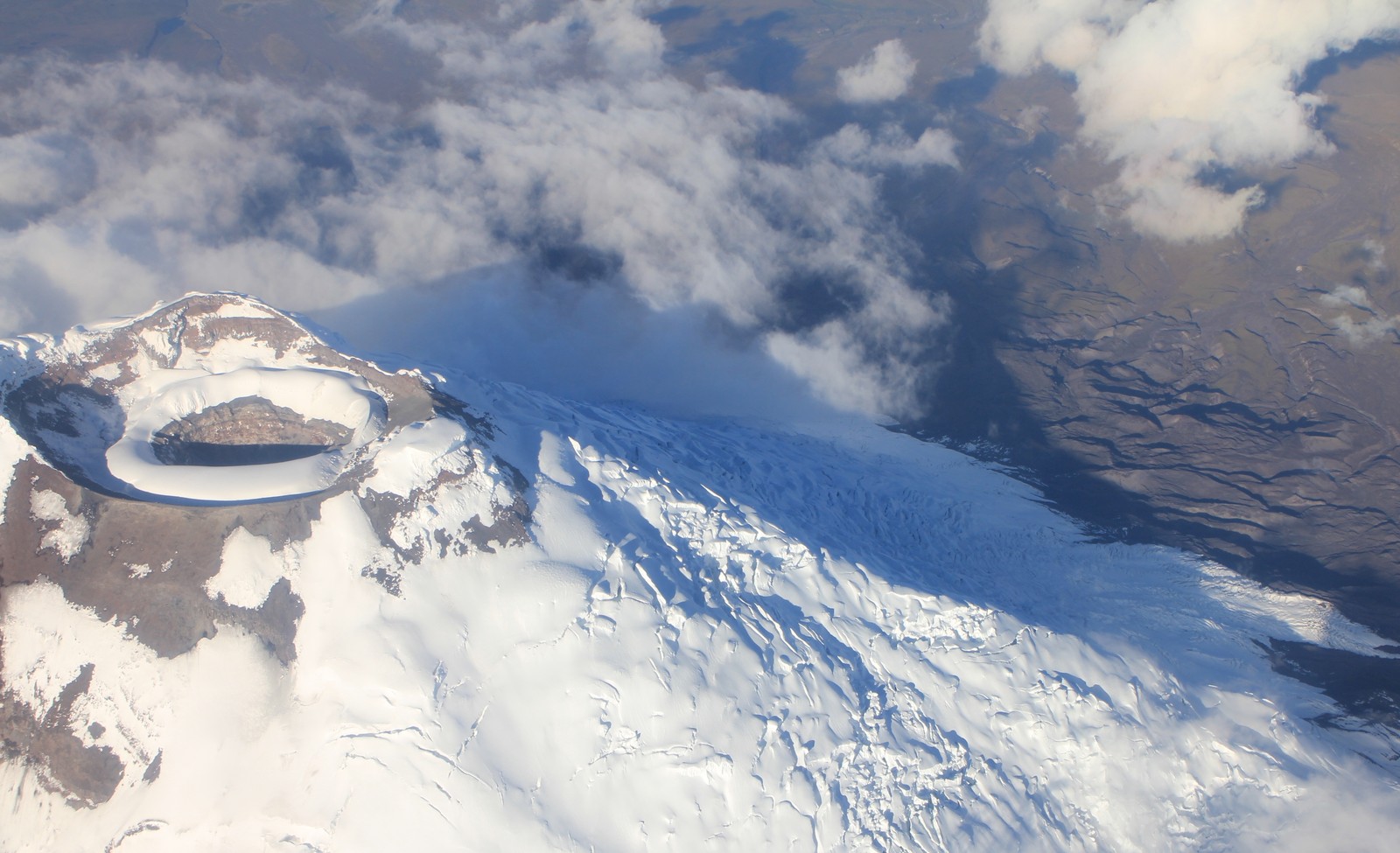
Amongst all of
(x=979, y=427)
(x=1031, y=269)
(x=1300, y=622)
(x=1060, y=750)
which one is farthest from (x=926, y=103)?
(x=1060, y=750)

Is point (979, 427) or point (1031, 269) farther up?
point (1031, 269)

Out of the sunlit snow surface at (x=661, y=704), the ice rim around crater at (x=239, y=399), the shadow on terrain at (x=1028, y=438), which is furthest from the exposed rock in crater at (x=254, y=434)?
the shadow on terrain at (x=1028, y=438)

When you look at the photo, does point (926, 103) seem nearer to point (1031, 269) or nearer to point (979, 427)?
point (1031, 269)

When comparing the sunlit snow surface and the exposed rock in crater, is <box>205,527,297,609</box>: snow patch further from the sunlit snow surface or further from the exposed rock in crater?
the exposed rock in crater

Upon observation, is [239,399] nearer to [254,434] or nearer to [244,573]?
[254,434]

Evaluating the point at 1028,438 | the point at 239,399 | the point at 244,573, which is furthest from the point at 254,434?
the point at 1028,438

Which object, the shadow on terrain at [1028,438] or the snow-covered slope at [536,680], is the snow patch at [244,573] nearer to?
the snow-covered slope at [536,680]

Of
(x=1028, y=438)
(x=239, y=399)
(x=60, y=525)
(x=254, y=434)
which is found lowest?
(x=60, y=525)
